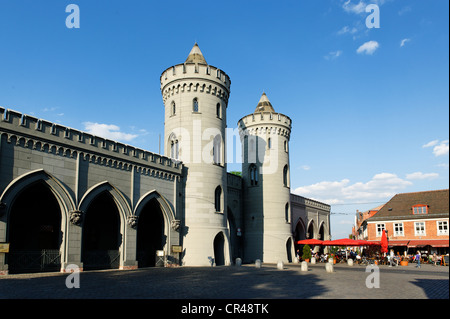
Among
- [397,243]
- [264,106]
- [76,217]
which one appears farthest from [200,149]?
[397,243]

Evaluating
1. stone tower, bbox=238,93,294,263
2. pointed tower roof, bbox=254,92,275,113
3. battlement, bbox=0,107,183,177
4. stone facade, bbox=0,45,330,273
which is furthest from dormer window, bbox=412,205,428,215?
battlement, bbox=0,107,183,177

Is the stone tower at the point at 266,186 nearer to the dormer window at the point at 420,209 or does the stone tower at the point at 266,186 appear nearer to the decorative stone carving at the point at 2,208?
the dormer window at the point at 420,209

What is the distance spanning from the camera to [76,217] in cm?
2172

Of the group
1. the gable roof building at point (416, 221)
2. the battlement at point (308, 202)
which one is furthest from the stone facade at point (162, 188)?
the gable roof building at point (416, 221)

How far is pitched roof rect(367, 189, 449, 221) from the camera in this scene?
36.8 metres

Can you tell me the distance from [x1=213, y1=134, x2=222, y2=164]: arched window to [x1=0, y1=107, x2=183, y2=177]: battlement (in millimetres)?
5244

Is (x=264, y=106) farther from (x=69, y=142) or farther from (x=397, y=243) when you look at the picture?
(x=69, y=142)

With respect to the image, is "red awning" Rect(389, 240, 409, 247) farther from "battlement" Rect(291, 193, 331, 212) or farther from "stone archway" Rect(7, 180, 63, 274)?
"stone archway" Rect(7, 180, 63, 274)

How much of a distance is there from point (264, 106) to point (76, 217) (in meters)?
28.3

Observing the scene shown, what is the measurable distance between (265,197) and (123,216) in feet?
62.4

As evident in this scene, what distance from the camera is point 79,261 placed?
2194cm

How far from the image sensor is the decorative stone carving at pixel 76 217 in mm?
21578
